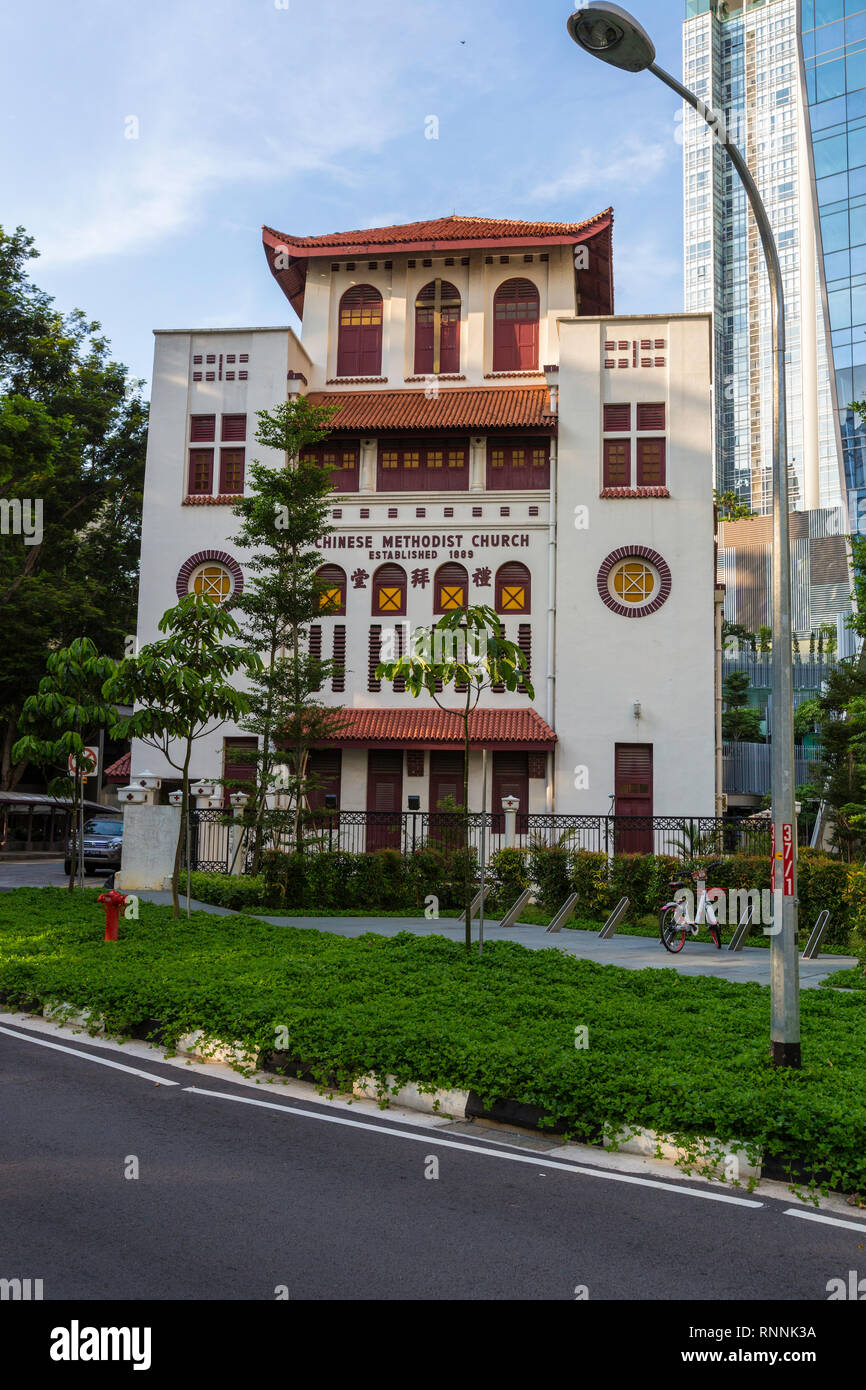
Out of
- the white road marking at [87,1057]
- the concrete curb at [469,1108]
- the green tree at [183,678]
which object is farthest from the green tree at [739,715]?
the white road marking at [87,1057]

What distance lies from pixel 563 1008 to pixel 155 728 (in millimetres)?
8946

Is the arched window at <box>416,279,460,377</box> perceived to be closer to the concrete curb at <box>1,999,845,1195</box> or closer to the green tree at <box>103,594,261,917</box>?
the green tree at <box>103,594,261,917</box>

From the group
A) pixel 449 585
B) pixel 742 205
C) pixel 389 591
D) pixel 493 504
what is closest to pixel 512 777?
pixel 449 585

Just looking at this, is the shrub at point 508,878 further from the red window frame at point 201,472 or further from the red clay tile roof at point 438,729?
the red window frame at point 201,472

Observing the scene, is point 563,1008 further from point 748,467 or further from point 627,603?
point 748,467

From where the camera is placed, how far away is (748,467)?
141 metres

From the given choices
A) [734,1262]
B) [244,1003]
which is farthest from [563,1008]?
[734,1262]

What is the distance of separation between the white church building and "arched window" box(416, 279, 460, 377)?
2.9 inches

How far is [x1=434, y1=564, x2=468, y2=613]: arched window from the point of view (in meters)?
31.3

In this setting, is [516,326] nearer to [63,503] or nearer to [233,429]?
[233,429]

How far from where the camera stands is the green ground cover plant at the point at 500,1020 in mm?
6934
